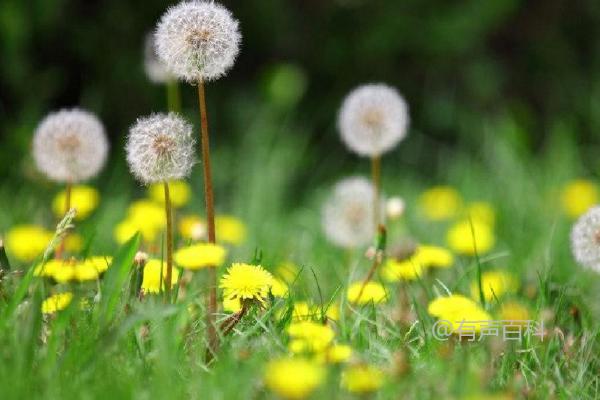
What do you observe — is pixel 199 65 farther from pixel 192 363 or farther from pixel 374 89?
pixel 374 89

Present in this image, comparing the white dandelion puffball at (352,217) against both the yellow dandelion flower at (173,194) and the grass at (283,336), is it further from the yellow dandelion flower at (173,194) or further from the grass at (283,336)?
the yellow dandelion flower at (173,194)

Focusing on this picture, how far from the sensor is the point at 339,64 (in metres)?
4.61

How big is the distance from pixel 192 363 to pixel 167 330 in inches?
4.8

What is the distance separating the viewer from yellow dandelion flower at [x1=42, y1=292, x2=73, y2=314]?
195 centimetres

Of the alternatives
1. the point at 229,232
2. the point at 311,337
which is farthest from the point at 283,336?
the point at 229,232

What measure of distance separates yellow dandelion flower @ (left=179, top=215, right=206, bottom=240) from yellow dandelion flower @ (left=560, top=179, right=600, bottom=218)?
155cm

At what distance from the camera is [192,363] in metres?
1.79

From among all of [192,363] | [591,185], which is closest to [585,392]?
[192,363]

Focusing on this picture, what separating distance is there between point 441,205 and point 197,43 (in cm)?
208

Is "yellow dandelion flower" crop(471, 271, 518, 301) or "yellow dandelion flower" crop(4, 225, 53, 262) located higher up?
"yellow dandelion flower" crop(4, 225, 53, 262)

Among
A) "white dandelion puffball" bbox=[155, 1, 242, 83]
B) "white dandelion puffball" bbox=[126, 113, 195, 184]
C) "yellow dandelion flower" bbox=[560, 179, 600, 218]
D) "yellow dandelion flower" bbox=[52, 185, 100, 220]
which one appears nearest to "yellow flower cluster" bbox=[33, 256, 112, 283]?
"white dandelion puffball" bbox=[126, 113, 195, 184]

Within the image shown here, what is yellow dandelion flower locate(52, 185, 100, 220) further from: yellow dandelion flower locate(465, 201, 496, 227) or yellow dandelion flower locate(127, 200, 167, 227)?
yellow dandelion flower locate(465, 201, 496, 227)

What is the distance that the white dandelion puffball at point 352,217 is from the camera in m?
3.01

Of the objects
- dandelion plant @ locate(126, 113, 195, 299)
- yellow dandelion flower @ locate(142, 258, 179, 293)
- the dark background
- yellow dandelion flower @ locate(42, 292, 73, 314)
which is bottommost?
yellow dandelion flower @ locate(42, 292, 73, 314)
